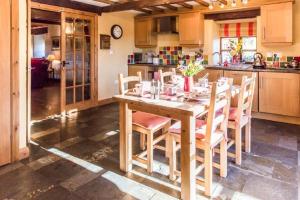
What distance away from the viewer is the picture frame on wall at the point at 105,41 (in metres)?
5.78

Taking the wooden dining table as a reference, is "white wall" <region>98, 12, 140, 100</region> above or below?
above

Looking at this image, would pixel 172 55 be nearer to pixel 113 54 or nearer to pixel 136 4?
pixel 113 54

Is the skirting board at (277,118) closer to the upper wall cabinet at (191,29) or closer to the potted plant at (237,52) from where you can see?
the potted plant at (237,52)

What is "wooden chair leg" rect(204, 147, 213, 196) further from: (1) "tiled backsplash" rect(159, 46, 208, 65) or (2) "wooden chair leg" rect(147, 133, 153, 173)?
(1) "tiled backsplash" rect(159, 46, 208, 65)

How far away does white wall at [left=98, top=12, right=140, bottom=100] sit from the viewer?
19.3 ft

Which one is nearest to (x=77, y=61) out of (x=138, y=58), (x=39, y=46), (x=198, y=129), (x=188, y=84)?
(x=138, y=58)

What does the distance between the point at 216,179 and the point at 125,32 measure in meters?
4.88

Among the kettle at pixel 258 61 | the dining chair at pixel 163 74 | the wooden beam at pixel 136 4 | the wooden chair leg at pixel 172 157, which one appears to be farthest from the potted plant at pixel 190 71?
the kettle at pixel 258 61

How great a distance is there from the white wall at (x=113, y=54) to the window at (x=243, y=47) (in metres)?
2.38

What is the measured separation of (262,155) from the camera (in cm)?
305

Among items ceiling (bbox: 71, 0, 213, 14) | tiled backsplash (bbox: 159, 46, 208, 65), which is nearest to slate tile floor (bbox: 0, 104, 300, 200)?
ceiling (bbox: 71, 0, 213, 14)

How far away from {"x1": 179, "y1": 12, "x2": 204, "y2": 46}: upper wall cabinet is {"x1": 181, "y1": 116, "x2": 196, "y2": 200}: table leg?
153 inches

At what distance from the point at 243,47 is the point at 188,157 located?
4.22 meters


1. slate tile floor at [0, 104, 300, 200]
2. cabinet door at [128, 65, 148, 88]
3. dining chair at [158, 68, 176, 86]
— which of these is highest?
cabinet door at [128, 65, 148, 88]
